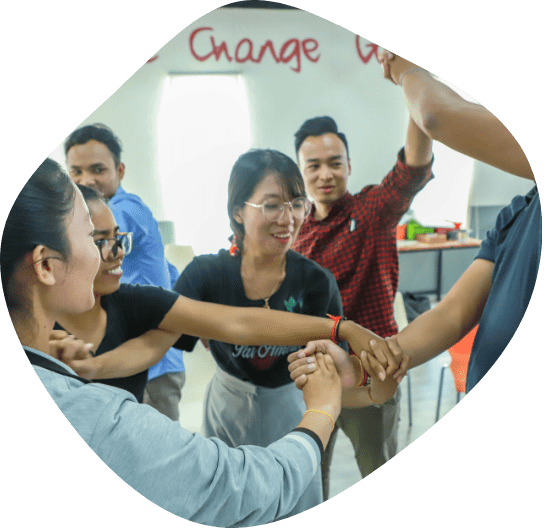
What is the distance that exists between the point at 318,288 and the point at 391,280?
0.19 m

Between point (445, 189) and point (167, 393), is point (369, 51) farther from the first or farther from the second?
point (167, 393)

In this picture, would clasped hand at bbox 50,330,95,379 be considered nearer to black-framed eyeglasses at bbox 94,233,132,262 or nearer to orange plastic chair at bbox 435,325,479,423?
black-framed eyeglasses at bbox 94,233,132,262

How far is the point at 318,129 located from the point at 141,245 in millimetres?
Answer: 479

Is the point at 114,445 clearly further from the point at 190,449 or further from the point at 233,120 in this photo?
the point at 233,120

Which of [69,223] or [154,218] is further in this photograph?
[154,218]

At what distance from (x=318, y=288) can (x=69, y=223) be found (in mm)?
561

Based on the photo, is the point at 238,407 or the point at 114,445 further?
the point at 238,407

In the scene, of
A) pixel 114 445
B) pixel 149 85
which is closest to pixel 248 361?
pixel 114 445

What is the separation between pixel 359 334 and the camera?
1.42 meters

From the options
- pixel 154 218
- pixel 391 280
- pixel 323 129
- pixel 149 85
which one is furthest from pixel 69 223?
pixel 391 280

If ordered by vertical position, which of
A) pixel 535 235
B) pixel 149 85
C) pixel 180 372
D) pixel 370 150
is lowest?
pixel 180 372

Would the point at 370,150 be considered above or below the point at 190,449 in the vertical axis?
above

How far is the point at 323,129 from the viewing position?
139 centimetres

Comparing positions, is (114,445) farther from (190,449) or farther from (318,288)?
(318,288)
